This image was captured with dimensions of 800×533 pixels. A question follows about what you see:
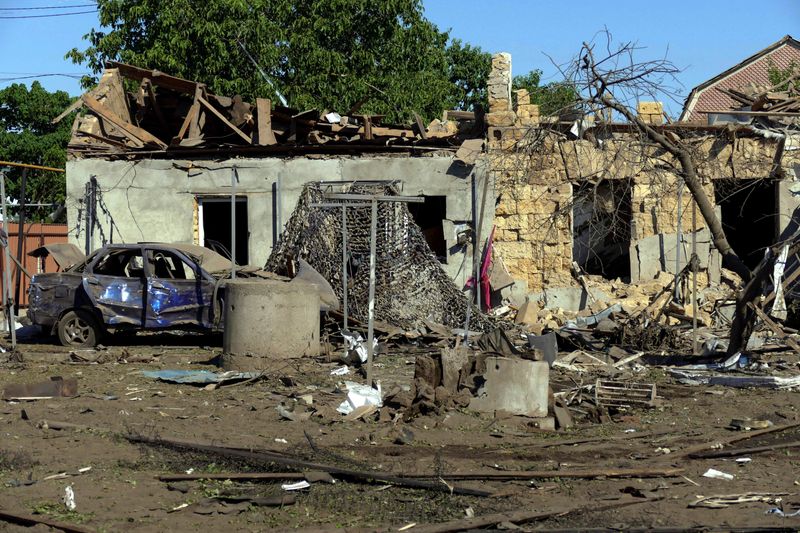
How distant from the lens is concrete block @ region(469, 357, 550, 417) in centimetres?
945

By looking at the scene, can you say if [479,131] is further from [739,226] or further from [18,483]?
[18,483]

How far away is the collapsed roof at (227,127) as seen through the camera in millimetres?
18984

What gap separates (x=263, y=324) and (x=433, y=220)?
315 inches

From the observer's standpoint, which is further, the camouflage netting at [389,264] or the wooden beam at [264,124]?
the wooden beam at [264,124]

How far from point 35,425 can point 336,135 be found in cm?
1185

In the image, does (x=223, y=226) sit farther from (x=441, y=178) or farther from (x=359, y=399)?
(x=359, y=399)

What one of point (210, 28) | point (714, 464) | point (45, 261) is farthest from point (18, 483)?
point (210, 28)

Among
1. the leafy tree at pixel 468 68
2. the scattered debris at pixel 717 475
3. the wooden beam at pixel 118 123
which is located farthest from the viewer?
the leafy tree at pixel 468 68

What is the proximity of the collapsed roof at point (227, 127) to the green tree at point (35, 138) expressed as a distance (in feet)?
49.5

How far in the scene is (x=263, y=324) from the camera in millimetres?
12078

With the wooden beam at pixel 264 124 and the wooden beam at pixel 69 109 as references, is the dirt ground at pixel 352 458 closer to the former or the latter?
the wooden beam at pixel 264 124

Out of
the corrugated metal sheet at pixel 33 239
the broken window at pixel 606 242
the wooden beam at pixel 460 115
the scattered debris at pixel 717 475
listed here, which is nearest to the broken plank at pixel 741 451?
the scattered debris at pixel 717 475

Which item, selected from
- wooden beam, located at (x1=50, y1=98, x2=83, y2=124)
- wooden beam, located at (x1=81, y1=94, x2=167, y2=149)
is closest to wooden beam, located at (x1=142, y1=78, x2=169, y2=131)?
wooden beam, located at (x1=81, y1=94, x2=167, y2=149)

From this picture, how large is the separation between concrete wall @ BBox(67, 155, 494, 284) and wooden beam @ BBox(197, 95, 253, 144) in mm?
502
